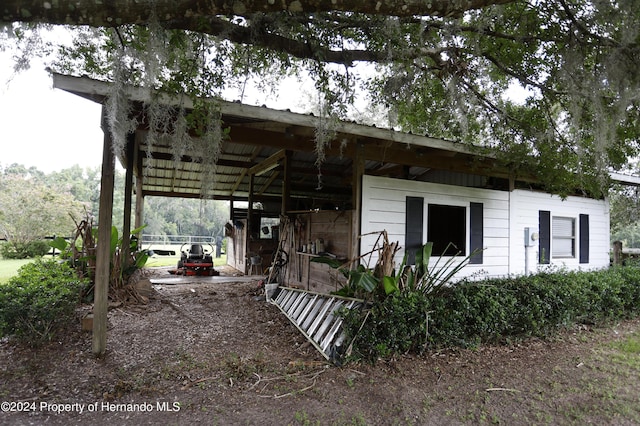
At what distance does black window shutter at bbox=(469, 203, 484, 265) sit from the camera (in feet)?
20.1

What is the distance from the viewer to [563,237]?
297 inches

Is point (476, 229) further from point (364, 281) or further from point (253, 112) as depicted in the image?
point (253, 112)

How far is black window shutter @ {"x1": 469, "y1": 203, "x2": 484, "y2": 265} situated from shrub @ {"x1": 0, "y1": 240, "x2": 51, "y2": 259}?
704 inches

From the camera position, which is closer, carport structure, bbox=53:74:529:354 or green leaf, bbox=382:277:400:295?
carport structure, bbox=53:74:529:354

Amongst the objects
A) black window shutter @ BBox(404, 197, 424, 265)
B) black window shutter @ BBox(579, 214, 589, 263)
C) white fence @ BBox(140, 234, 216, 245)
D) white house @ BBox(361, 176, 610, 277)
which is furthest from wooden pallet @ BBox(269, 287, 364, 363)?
white fence @ BBox(140, 234, 216, 245)

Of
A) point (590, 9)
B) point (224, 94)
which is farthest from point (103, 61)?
point (590, 9)

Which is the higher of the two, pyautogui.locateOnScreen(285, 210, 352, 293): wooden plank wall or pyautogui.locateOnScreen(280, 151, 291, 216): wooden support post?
pyautogui.locateOnScreen(280, 151, 291, 216): wooden support post

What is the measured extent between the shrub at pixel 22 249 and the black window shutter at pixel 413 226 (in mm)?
17196

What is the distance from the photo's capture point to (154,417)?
268cm

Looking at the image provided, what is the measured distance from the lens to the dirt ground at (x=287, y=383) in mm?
2768

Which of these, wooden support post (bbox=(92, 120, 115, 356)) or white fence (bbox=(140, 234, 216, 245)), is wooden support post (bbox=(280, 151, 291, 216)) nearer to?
wooden support post (bbox=(92, 120, 115, 356))

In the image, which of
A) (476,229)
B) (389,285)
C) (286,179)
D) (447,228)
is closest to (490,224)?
(476,229)

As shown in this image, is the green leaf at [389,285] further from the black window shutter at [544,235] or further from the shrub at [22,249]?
the shrub at [22,249]

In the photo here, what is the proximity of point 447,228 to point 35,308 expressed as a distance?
5731 mm
